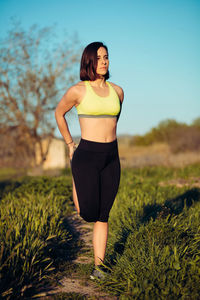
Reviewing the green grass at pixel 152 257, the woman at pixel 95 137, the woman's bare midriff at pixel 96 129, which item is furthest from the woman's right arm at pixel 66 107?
the green grass at pixel 152 257

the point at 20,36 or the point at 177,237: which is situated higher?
the point at 20,36

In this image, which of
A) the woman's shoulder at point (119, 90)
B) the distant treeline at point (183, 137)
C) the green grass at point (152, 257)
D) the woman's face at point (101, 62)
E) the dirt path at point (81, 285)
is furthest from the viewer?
the distant treeline at point (183, 137)

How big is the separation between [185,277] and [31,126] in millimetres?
11780

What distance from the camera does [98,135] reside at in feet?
10.00

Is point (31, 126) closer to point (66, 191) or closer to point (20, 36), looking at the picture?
point (20, 36)

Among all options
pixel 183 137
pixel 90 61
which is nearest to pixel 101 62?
pixel 90 61

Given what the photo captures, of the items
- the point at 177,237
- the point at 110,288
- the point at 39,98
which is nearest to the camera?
the point at 110,288

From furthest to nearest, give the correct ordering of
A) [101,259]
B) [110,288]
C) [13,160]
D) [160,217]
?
[13,160]
[160,217]
[101,259]
[110,288]

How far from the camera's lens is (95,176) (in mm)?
3039

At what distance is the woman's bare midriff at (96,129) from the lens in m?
3.03

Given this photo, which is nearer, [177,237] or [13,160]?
[177,237]

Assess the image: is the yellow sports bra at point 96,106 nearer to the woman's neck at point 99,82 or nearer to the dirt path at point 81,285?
the woman's neck at point 99,82

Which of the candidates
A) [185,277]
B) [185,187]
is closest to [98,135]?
[185,277]

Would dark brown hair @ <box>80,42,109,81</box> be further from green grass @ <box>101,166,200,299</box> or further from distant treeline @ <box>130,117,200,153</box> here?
distant treeline @ <box>130,117,200,153</box>
